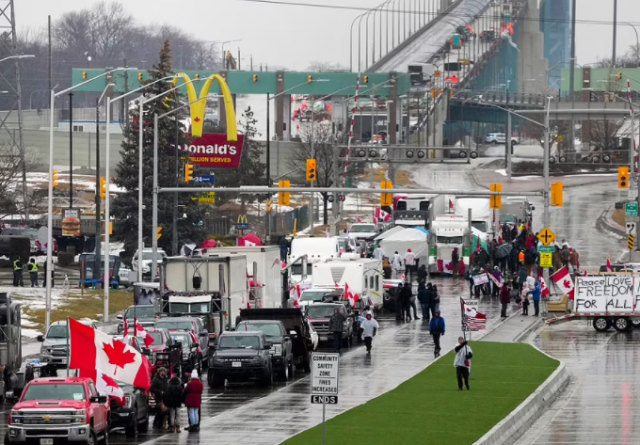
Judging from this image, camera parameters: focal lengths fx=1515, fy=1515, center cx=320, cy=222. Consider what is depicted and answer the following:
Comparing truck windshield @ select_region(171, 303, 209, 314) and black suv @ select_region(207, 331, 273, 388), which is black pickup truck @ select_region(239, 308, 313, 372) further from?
black suv @ select_region(207, 331, 273, 388)

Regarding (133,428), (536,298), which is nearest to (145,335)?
(133,428)

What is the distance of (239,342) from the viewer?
38094mm

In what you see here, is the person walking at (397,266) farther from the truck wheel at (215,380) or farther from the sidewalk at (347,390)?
the truck wheel at (215,380)

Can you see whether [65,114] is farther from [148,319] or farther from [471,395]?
[471,395]

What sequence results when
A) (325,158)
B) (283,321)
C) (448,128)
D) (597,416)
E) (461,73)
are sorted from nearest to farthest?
(597,416)
(283,321)
(325,158)
(448,128)
(461,73)

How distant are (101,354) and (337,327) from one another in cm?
1818

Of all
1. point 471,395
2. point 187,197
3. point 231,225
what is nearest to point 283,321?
point 471,395

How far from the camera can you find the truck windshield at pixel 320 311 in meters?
48.5

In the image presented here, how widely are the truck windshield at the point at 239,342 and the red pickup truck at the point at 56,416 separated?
10.9 m

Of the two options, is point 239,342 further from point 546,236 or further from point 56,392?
point 546,236

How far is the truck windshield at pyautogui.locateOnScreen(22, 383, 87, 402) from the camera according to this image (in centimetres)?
2691

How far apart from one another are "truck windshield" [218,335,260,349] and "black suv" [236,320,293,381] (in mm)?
929

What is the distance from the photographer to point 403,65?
155750 millimetres

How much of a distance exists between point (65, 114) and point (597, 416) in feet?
409
